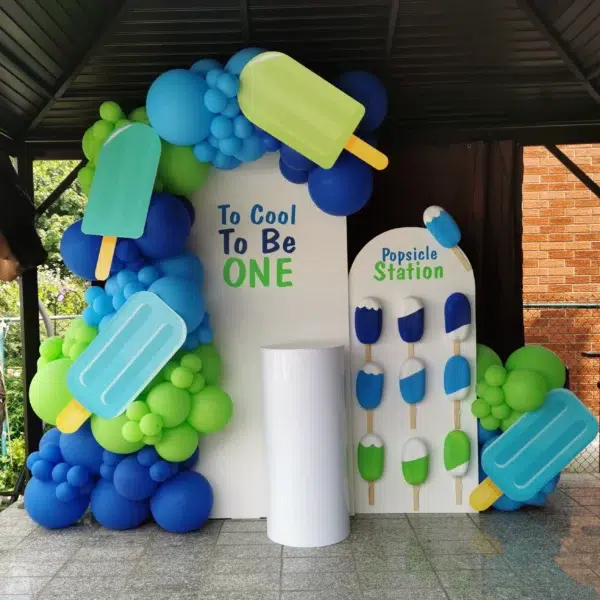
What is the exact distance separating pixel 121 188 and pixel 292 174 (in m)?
0.94

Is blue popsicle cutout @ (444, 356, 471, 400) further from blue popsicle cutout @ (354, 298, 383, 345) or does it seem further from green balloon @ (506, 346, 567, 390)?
blue popsicle cutout @ (354, 298, 383, 345)

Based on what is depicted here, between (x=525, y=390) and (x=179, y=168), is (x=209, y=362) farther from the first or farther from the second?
(x=525, y=390)

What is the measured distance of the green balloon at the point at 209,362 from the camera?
12.9 ft

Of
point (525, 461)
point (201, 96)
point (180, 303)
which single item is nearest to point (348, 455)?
point (525, 461)

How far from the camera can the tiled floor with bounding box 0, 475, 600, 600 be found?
3119 millimetres

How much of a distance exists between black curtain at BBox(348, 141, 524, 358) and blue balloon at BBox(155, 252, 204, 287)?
1.25 metres

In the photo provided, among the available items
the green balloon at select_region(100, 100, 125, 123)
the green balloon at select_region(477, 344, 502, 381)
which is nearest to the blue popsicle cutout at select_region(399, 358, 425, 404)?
the green balloon at select_region(477, 344, 502, 381)

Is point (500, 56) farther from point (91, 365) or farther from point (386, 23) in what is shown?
point (91, 365)

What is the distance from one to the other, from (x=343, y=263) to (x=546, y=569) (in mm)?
1918

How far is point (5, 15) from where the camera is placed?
3453 mm

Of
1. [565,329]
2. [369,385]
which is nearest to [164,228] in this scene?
[369,385]

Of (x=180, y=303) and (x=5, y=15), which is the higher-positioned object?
(x=5, y=15)

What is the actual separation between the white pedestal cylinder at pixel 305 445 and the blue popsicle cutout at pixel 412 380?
1.76 ft

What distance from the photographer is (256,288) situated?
411cm
